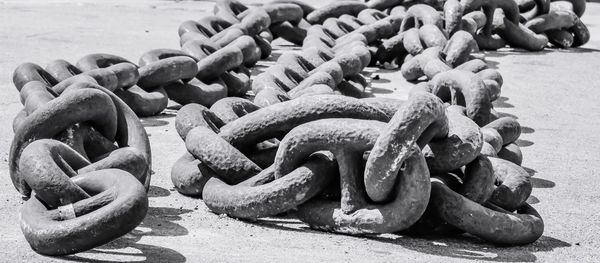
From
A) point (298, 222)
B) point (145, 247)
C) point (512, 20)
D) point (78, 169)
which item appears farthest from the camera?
point (512, 20)

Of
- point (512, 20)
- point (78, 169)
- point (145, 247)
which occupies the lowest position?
point (512, 20)

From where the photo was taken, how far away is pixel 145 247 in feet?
9.60

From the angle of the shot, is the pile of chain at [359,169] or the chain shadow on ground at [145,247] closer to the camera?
the chain shadow on ground at [145,247]

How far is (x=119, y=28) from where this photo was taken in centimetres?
818

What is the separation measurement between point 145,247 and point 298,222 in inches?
23.7

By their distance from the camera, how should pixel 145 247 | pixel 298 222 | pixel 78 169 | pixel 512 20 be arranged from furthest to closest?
pixel 512 20, pixel 298 222, pixel 78 169, pixel 145 247

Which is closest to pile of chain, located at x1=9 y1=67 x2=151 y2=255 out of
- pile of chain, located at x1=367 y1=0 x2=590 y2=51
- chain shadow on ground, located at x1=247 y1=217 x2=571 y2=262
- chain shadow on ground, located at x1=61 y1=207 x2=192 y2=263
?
chain shadow on ground, located at x1=61 y1=207 x2=192 y2=263

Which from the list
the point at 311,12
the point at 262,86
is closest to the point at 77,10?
the point at 311,12

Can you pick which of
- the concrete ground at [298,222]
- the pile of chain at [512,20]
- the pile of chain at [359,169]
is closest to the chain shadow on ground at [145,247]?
the concrete ground at [298,222]

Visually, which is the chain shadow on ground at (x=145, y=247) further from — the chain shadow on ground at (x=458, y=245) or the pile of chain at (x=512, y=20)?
the pile of chain at (x=512, y=20)

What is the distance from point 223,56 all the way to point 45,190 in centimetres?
269

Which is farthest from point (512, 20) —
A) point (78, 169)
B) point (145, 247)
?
point (145, 247)

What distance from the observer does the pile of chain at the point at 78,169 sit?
8.93 feet

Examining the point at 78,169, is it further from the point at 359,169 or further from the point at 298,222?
the point at 359,169
